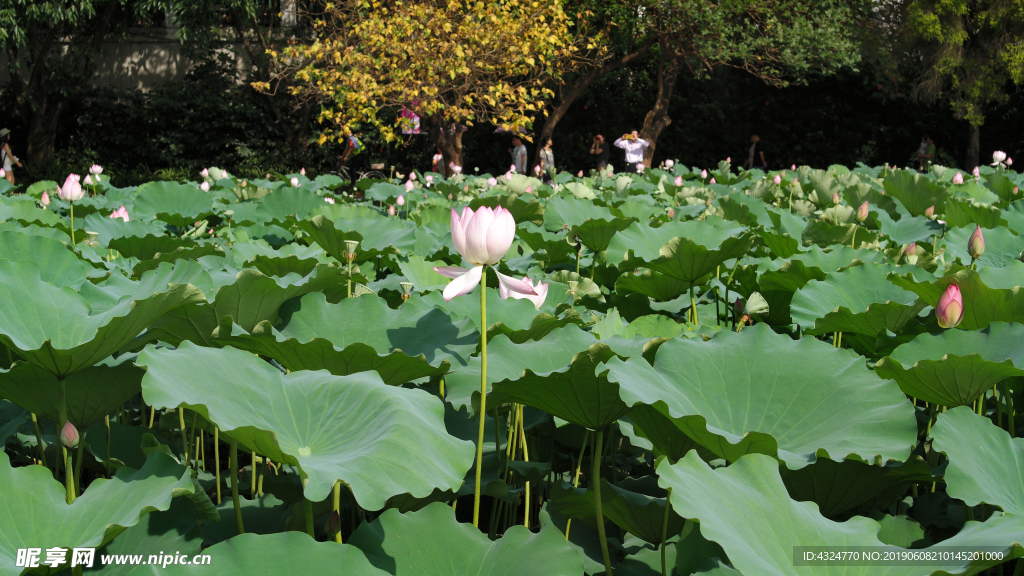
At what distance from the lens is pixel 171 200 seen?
403cm

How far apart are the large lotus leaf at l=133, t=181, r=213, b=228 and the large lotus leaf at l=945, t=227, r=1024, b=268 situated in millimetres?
3464

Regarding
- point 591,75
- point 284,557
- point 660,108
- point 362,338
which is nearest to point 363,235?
point 362,338

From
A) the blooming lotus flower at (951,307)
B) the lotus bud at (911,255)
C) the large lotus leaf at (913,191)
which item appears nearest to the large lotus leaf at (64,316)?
the blooming lotus flower at (951,307)

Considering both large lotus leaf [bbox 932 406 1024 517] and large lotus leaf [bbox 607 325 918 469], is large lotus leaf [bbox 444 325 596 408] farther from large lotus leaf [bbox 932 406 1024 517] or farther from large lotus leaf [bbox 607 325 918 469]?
large lotus leaf [bbox 932 406 1024 517]

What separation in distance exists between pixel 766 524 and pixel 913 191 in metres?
3.40

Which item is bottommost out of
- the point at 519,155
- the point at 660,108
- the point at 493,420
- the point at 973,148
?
the point at 519,155

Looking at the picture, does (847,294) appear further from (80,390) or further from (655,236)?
(80,390)

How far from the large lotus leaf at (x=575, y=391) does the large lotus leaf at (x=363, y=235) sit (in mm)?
1415

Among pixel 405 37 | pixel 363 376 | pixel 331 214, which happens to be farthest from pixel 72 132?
pixel 363 376

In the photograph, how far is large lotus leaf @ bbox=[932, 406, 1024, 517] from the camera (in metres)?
1.04

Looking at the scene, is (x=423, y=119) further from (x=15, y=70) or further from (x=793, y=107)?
(x=793, y=107)

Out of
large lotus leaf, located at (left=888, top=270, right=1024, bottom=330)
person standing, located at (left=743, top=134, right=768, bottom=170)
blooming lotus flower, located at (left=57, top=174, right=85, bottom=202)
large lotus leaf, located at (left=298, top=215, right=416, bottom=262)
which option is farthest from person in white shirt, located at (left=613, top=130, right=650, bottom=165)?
large lotus leaf, located at (left=888, top=270, right=1024, bottom=330)

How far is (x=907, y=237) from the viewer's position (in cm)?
316

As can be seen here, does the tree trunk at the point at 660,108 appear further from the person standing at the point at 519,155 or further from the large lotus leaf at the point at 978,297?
the large lotus leaf at the point at 978,297
